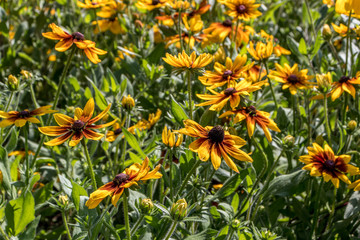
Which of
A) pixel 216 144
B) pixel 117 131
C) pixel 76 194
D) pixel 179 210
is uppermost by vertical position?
pixel 216 144

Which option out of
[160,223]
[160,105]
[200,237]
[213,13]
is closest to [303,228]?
[200,237]

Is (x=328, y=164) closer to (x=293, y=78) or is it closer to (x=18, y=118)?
(x=293, y=78)

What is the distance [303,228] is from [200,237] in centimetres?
53

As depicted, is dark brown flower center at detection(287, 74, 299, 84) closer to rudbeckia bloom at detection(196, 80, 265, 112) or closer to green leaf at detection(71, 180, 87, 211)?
rudbeckia bloom at detection(196, 80, 265, 112)

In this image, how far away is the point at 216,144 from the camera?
1.06m

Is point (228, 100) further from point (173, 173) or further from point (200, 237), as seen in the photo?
point (200, 237)

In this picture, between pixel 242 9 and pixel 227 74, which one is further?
pixel 242 9

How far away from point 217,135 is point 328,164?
45cm

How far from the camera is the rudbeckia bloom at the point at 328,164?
126cm

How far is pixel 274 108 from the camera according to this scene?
177 cm

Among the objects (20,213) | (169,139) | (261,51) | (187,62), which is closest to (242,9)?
(261,51)

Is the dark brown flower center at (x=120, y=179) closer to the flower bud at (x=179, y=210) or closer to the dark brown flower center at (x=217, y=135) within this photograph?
the flower bud at (x=179, y=210)

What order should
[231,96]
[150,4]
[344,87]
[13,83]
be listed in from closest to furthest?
[231,96] → [13,83] → [344,87] → [150,4]

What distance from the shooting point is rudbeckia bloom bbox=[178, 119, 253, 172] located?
102 cm
